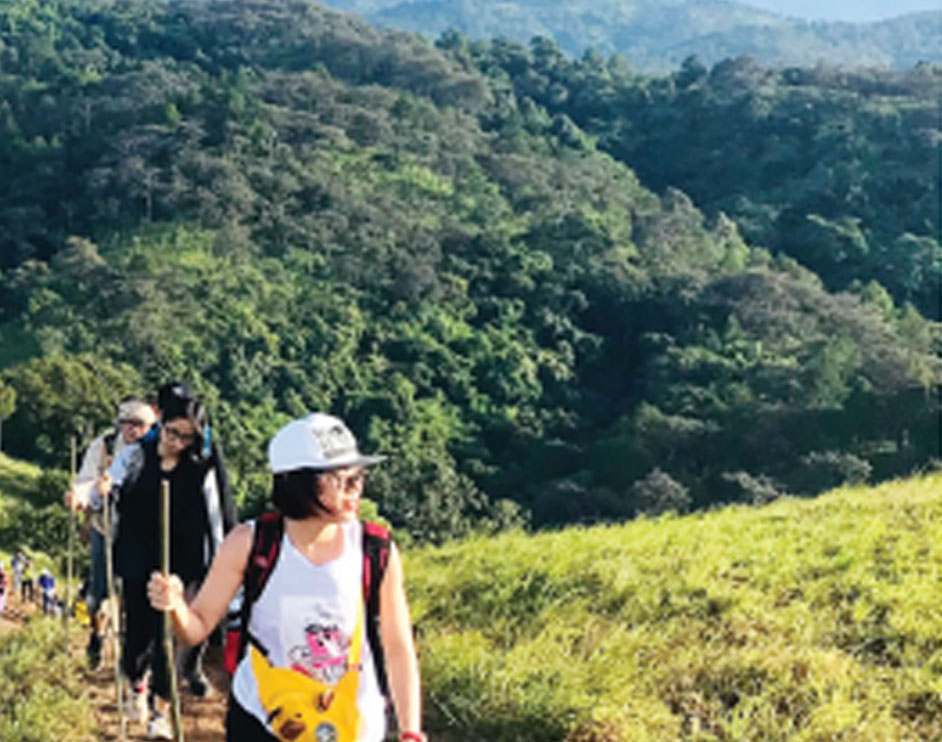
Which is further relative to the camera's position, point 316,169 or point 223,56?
point 223,56

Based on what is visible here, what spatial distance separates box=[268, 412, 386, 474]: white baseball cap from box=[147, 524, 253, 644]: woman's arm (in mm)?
171

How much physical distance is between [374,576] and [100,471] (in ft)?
6.13

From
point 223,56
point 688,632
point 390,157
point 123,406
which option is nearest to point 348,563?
point 123,406

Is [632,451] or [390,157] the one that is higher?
[390,157]

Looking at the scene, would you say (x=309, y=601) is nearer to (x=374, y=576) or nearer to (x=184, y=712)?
(x=374, y=576)

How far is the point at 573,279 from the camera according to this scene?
47.8 metres

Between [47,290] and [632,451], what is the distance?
22.3 m

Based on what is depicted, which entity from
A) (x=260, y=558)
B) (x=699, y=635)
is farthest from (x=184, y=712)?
(x=260, y=558)

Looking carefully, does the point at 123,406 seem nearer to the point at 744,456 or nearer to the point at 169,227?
the point at 744,456

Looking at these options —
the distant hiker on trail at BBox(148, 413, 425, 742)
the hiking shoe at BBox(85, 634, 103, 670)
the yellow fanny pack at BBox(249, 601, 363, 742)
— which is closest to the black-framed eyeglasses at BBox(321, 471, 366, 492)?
the distant hiker on trail at BBox(148, 413, 425, 742)

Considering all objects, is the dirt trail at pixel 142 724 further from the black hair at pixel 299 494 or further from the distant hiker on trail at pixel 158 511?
the black hair at pixel 299 494

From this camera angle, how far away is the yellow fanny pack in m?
2.08

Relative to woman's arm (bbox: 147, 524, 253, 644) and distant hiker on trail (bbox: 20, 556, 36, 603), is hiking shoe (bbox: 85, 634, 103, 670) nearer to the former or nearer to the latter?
woman's arm (bbox: 147, 524, 253, 644)

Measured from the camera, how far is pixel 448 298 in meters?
44.9
